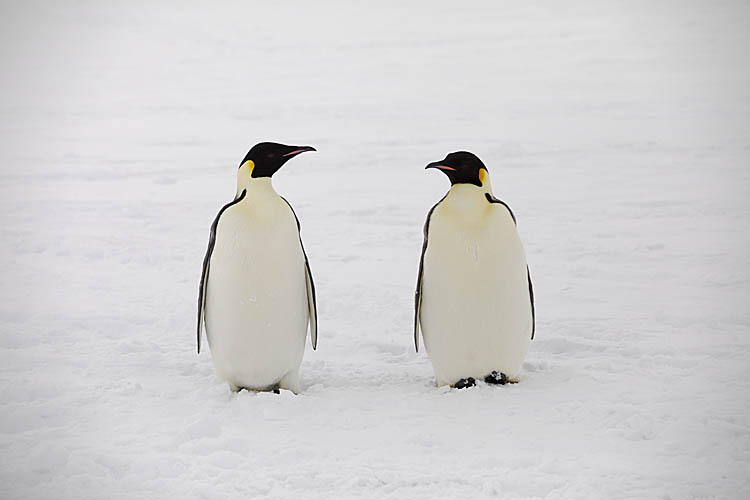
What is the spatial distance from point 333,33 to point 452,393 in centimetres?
1295

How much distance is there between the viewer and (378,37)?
1485cm

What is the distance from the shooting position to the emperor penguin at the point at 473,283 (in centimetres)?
296

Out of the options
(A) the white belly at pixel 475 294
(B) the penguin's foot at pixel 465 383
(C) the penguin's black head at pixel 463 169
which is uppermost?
(C) the penguin's black head at pixel 463 169

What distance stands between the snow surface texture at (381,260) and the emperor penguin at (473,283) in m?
0.16

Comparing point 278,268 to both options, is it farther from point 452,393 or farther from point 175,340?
point 175,340

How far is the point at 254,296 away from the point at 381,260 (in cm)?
214

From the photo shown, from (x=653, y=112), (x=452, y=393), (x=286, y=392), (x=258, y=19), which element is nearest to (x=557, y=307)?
(x=452, y=393)

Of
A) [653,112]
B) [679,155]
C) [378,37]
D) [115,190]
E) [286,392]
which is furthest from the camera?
[378,37]

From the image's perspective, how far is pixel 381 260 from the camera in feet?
16.3

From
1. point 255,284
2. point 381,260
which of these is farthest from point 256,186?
point 381,260

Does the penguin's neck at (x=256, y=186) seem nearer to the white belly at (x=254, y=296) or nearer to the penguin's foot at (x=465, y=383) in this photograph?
the white belly at (x=254, y=296)

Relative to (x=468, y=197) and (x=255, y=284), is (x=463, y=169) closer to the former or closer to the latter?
(x=468, y=197)

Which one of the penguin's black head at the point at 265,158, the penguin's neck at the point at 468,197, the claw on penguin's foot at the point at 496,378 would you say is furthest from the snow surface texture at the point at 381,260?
the penguin's black head at the point at 265,158

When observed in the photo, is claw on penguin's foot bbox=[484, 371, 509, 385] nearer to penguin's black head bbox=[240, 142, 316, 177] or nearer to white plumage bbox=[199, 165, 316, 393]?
white plumage bbox=[199, 165, 316, 393]
